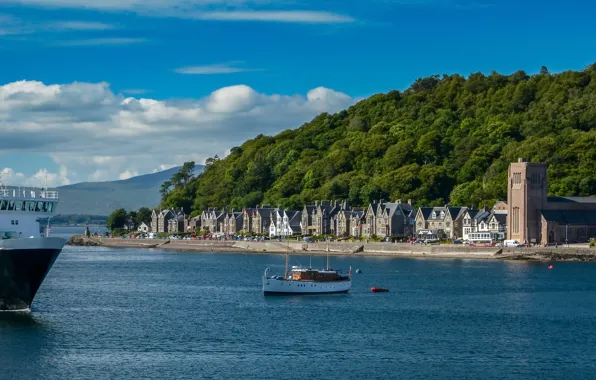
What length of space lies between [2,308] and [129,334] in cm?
935

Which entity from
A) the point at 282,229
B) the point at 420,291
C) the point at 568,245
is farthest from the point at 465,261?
the point at 282,229

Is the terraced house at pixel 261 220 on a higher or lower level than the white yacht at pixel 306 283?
higher

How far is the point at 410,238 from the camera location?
154m

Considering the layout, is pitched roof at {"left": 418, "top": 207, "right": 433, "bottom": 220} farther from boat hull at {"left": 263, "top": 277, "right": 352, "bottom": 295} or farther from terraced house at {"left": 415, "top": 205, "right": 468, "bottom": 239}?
boat hull at {"left": 263, "top": 277, "right": 352, "bottom": 295}

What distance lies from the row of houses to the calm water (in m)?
52.1

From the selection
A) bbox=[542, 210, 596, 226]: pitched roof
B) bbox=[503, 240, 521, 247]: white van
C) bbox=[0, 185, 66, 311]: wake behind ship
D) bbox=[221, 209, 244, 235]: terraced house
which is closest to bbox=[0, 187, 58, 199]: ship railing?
bbox=[0, 185, 66, 311]: wake behind ship

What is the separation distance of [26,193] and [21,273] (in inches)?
234

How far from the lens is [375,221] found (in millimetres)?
163125

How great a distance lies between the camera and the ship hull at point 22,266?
5834 cm

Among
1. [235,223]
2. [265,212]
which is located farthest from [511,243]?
[235,223]

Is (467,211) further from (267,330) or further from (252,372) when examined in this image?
(252,372)

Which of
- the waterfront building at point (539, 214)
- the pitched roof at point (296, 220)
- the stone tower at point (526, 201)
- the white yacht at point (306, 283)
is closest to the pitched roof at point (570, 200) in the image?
the waterfront building at point (539, 214)

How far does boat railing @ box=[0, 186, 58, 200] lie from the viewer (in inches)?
2430

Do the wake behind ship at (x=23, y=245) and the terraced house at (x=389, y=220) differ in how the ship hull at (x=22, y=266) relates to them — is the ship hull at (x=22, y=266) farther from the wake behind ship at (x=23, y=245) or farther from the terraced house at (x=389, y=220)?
the terraced house at (x=389, y=220)
